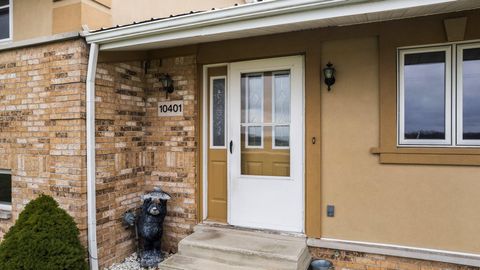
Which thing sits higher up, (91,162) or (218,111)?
(218,111)

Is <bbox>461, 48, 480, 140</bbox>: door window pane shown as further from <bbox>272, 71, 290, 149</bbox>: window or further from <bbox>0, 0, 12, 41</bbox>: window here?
<bbox>0, 0, 12, 41</bbox>: window

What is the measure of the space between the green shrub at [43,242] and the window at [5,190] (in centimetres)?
109

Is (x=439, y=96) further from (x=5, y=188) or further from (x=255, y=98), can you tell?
(x=5, y=188)

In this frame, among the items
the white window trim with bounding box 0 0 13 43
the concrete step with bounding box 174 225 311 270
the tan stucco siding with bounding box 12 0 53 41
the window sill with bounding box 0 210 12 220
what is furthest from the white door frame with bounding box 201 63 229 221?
the white window trim with bounding box 0 0 13 43

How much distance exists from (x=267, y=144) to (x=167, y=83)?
1.58 m

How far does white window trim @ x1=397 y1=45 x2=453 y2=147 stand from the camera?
135 inches

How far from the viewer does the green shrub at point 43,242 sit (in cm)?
345

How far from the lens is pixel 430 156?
3.45 m

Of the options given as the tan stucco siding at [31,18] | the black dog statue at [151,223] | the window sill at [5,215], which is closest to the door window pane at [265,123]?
the black dog statue at [151,223]

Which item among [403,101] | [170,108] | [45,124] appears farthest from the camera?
[170,108]

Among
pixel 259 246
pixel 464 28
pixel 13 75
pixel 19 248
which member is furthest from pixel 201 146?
pixel 464 28

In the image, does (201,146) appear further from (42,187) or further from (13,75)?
(13,75)

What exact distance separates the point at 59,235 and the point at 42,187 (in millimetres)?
882

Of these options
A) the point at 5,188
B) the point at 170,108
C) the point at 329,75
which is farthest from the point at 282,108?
the point at 5,188
